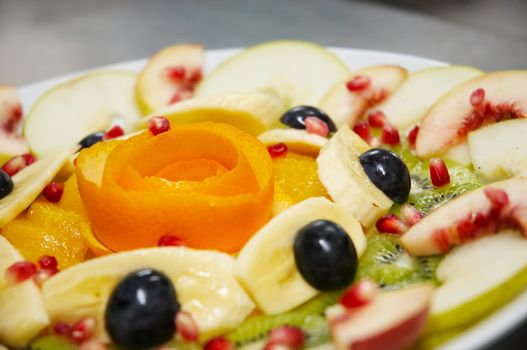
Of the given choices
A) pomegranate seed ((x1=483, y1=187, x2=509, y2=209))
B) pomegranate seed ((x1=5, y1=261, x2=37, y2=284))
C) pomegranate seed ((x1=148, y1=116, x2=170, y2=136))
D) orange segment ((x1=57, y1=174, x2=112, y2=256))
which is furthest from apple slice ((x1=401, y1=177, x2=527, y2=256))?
pomegranate seed ((x1=5, y1=261, x2=37, y2=284))

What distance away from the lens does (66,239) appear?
2227 millimetres

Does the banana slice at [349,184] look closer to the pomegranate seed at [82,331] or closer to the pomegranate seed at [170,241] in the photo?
the pomegranate seed at [170,241]

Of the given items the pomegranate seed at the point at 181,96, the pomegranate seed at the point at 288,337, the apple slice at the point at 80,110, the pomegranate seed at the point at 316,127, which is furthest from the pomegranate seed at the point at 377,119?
the pomegranate seed at the point at 288,337

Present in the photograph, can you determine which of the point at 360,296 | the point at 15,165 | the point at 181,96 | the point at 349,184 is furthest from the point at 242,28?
the point at 360,296

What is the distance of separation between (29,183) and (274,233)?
3.59 feet

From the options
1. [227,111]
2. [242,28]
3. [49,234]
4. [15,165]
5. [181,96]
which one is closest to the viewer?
[49,234]

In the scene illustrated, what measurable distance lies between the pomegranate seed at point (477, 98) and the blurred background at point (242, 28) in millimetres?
1873

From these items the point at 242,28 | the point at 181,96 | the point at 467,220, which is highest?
the point at 467,220

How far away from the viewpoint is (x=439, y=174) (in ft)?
7.73

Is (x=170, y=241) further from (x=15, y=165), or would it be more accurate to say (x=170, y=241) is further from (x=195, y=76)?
(x=195, y=76)

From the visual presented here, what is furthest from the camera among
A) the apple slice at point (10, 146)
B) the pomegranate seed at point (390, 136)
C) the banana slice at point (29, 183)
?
the apple slice at point (10, 146)

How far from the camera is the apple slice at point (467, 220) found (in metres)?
1.96

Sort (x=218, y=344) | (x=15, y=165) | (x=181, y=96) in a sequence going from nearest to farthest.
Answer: (x=218, y=344)
(x=15, y=165)
(x=181, y=96)

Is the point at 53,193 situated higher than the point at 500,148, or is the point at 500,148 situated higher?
the point at 500,148
